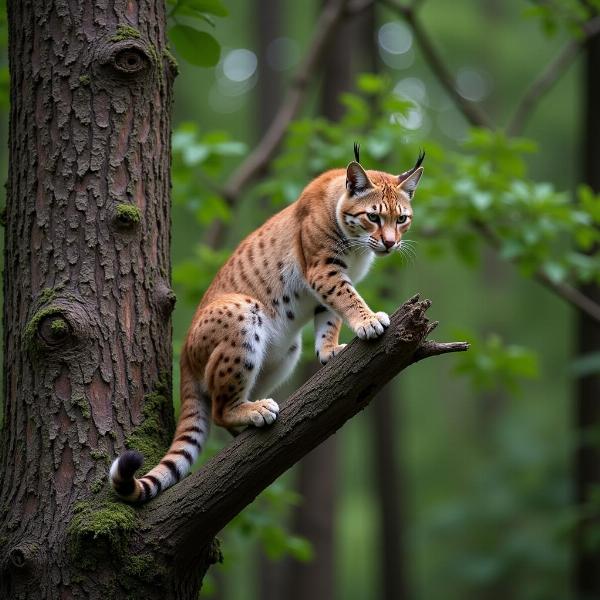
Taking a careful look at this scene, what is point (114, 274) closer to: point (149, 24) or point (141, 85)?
point (141, 85)

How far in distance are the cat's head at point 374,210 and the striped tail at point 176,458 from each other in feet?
4.89

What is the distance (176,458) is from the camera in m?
4.60

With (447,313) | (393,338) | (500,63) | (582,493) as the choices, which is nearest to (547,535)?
(582,493)

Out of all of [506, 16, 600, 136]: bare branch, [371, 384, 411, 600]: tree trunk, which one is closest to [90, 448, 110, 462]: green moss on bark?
[506, 16, 600, 136]: bare branch

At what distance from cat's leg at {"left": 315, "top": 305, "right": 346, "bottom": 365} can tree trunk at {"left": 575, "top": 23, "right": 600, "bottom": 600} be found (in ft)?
23.5

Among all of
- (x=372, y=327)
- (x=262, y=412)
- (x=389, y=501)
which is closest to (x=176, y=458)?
(x=262, y=412)

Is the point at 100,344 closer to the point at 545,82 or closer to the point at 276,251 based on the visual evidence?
the point at 276,251

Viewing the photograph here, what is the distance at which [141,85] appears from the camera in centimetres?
485

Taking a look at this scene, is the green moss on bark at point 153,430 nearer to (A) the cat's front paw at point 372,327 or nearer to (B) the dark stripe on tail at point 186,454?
(B) the dark stripe on tail at point 186,454

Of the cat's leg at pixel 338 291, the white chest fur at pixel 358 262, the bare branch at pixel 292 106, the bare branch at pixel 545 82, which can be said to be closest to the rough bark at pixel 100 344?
the cat's leg at pixel 338 291

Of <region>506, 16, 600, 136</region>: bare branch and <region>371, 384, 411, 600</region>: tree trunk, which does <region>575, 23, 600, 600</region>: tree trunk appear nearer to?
<region>506, 16, 600, 136</region>: bare branch

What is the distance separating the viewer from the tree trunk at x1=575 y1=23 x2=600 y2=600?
1200 cm

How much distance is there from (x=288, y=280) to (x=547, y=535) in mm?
13718

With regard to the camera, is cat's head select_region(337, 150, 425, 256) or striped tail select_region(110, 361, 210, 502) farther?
cat's head select_region(337, 150, 425, 256)
